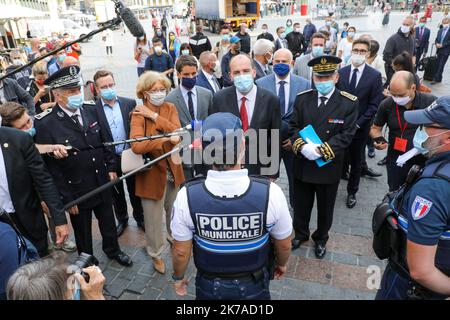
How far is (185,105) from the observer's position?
420cm

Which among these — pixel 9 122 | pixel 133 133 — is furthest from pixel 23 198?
pixel 133 133

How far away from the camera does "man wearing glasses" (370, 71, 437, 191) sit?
3.71m

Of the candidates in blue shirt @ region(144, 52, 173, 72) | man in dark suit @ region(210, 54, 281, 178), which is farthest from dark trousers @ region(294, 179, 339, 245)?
blue shirt @ region(144, 52, 173, 72)

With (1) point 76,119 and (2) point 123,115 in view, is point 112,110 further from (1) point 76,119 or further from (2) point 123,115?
(1) point 76,119

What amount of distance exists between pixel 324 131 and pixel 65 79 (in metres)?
2.65

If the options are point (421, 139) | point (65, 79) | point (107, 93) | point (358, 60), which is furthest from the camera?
point (358, 60)

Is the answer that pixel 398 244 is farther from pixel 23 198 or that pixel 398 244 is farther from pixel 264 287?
pixel 23 198

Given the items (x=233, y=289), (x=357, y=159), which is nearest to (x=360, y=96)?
(x=357, y=159)

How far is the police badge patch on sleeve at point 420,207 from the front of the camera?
1823mm

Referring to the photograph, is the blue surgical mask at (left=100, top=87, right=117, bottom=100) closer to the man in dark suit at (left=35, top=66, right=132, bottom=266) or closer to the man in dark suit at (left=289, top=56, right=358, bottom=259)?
the man in dark suit at (left=35, top=66, right=132, bottom=266)

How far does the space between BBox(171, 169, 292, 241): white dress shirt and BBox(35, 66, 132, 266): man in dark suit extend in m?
1.60

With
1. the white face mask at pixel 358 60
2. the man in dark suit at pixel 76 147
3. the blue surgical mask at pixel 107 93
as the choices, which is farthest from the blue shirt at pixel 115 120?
the white face mask at pixel 358 60

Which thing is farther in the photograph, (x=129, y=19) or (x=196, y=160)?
(x=196, y=160)
